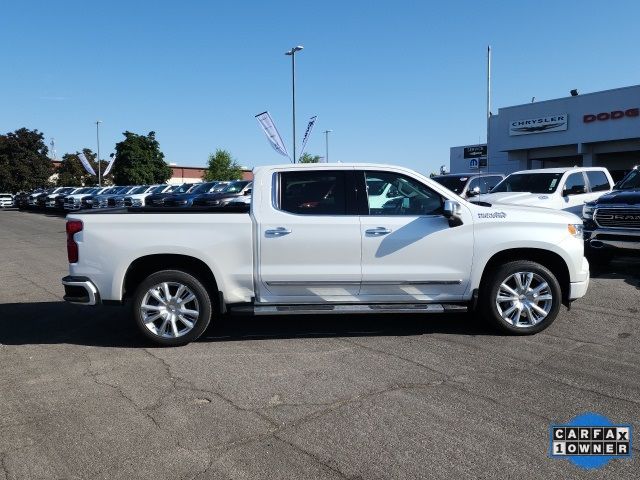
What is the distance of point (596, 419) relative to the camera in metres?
3.96

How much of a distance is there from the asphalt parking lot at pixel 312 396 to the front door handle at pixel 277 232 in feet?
3.77

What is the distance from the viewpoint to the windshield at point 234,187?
23.0 m

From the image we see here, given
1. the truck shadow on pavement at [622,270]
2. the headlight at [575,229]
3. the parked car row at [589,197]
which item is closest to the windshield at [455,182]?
the parked car row at [589,197]

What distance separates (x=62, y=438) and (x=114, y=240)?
2353 millimetres

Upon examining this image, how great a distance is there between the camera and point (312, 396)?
14.6 feet

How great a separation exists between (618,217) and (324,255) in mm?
6253

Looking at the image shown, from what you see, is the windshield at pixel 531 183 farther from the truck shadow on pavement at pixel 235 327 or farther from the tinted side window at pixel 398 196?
the tinted side window at pixel 398 196

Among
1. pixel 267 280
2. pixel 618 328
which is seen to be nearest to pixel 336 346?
pixel 267 280

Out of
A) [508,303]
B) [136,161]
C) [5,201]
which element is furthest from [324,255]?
[136,161]

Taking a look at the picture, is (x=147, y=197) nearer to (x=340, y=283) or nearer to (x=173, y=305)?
(x=173, y=305)

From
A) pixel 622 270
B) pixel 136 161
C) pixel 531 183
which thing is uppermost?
pixel 136 161

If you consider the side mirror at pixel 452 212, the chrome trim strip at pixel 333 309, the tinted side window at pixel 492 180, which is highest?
the tinted side window at pixel 492 180

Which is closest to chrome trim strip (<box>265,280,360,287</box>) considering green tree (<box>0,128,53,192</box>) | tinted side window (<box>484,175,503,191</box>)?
tinted side window (<box>484,175,503,191</box>)

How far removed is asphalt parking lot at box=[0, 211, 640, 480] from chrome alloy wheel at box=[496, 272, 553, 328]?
26cm
